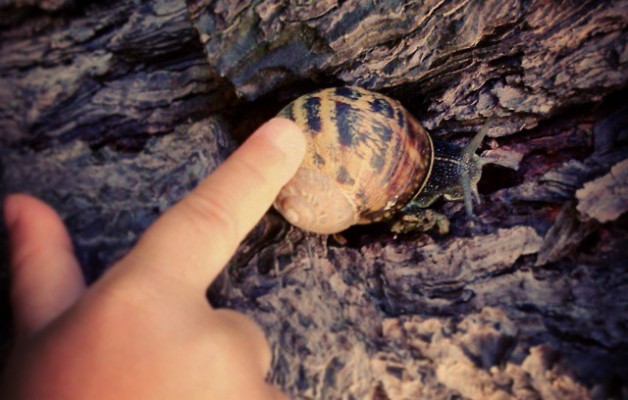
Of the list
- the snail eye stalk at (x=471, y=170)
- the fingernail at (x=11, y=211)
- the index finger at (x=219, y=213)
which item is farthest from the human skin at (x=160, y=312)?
the snail eye stalk at (x=471, y=170)

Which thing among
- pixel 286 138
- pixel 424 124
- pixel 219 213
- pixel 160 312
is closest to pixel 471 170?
pixel 424 124

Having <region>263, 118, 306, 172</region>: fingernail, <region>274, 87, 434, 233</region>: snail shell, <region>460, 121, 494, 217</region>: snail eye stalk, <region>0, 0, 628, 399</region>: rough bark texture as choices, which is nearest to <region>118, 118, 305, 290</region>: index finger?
<region>263, 118, 306, 172</region>: fingernail

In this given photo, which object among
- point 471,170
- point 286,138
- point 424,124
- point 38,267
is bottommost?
point 471,170

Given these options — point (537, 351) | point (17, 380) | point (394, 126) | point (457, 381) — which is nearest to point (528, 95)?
point (394, 126)

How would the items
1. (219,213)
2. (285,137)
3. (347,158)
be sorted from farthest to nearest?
(347,158) → (285,137) → (219,213)

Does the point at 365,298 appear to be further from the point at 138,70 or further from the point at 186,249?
the point at 138,70

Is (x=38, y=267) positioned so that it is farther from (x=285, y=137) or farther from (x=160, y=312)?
(x=285, y=137)

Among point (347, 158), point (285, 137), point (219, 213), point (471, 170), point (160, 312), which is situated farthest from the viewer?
point (471, 170)

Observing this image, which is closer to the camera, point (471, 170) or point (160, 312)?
point (160, 312)
